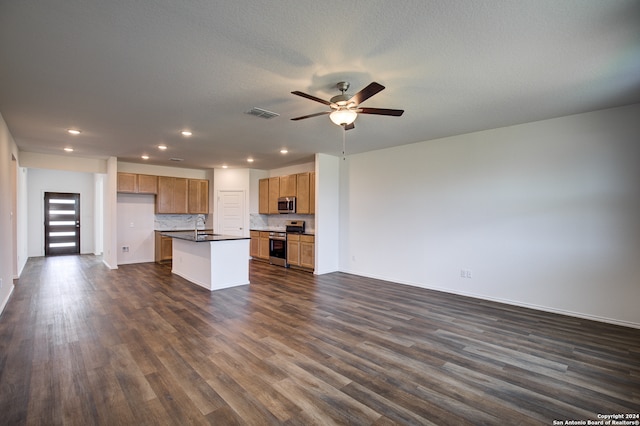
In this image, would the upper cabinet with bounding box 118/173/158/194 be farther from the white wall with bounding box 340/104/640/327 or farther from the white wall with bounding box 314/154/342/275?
the white wall with bounding box 340/104/640/327

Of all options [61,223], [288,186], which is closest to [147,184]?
[288,186]

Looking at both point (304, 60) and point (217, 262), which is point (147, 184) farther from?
point (304, 60)

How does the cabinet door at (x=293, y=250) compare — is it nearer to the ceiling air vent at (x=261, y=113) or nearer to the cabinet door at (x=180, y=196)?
the cabinet door at (x=180, y=196)

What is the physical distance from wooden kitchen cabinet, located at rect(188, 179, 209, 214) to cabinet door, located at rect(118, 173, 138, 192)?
53.7 inches

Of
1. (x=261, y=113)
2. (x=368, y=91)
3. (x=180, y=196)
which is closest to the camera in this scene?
(x=368, y=91)

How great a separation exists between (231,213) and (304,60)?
22.2 feet

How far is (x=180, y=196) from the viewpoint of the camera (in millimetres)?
8266

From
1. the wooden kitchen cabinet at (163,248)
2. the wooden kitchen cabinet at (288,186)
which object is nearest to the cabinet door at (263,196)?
the wooden kitchen cabinet at (288,186)

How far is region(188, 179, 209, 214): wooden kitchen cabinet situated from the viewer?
27.7ft

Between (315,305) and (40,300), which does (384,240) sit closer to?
(315,305)

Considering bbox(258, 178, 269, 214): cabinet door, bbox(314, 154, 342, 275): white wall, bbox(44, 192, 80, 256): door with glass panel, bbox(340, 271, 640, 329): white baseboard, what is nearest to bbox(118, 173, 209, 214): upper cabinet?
bbox(258, 178, 269, 214): cabinet door

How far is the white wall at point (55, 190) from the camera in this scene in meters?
8.87

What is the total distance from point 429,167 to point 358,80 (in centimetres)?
297

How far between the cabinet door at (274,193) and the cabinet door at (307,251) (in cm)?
157
